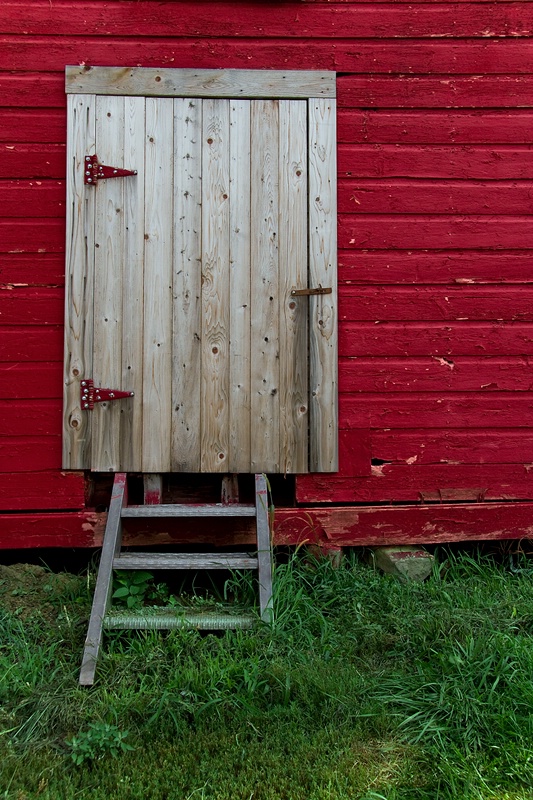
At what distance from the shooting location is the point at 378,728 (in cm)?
251

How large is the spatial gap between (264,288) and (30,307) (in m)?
1.24

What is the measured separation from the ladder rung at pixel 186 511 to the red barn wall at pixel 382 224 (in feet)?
1.11

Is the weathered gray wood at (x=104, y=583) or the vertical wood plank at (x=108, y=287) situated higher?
the vertical wood plank at (x=108, y=287)

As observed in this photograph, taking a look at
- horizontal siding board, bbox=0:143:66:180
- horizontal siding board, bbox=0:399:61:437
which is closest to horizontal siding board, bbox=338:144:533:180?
horizontal siding board, bbox=0:143:66:180

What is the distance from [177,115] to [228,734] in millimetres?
2961

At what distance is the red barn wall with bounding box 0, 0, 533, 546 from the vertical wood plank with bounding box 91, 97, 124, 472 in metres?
0.21

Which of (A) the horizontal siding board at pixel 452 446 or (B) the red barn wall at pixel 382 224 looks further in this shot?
(A) the horizontal siding board at pixel 452 446

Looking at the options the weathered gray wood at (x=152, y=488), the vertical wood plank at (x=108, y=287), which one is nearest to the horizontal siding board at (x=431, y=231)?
the vertical wood plank at (x=108, y=287)

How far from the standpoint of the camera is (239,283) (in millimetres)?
3633

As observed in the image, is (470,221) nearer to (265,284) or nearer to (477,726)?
(265,284)

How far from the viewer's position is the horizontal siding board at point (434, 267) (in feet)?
12.2

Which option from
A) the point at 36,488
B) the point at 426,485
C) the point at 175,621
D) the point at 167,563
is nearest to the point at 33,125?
the point at 36,488

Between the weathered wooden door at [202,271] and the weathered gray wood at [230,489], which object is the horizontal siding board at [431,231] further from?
the weathered gray wood at [230,489]

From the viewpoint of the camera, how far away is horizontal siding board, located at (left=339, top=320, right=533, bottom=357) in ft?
12.2
